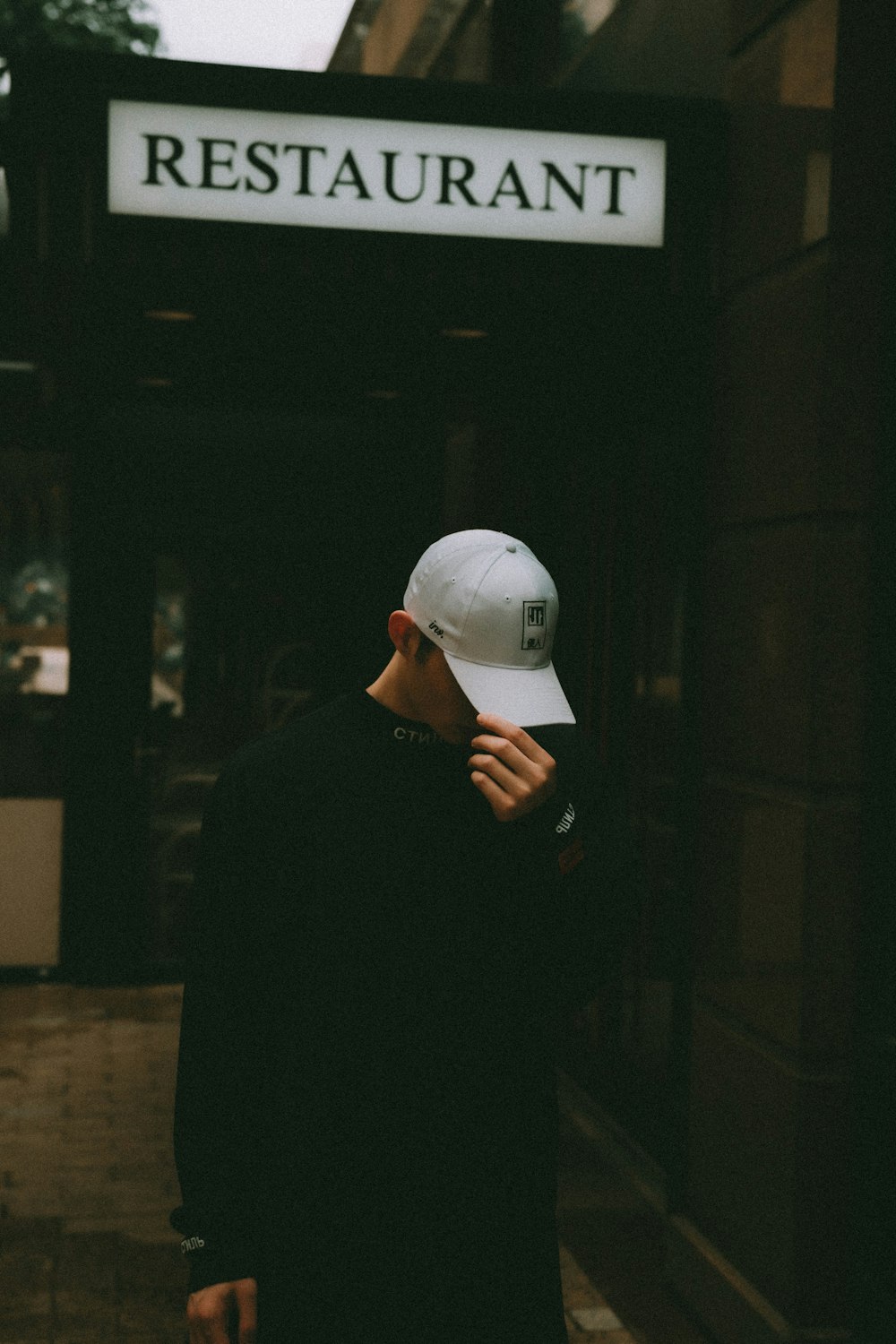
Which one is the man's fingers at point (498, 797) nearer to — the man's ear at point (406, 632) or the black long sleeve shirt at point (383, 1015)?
the black long sleeve shirt at point (383, 1015)

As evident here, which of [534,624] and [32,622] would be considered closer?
[534,624]

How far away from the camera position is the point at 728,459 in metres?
3.79

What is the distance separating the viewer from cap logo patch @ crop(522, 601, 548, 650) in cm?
196

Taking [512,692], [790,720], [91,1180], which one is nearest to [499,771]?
[512,692]

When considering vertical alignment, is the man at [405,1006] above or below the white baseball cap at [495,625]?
below

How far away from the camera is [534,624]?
1.97 m

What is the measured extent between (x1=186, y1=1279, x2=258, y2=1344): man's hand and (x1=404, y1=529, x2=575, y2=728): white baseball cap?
0.85 metres

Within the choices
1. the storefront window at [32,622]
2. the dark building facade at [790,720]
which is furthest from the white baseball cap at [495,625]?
the storefront window at [32,622]

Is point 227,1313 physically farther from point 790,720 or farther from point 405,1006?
point 790,720

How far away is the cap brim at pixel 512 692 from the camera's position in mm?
1915

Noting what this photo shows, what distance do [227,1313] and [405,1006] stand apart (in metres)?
0.48

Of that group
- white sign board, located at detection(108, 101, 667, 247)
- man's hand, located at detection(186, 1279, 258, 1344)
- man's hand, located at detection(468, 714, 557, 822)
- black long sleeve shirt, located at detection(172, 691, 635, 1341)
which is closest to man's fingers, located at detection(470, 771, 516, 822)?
man's hand, located at detection(468, 714, 557, 822)

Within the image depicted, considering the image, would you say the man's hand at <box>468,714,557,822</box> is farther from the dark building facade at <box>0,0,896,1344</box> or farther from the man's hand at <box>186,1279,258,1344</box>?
the dark building facade at <box>0,0,896,1344</box>

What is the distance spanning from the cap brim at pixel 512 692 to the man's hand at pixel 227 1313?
2.78ft
